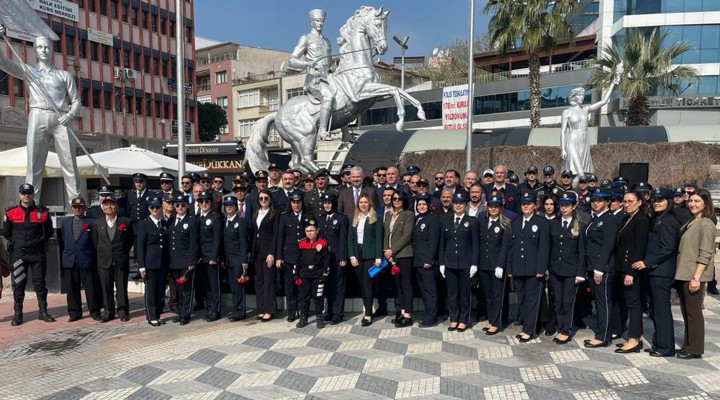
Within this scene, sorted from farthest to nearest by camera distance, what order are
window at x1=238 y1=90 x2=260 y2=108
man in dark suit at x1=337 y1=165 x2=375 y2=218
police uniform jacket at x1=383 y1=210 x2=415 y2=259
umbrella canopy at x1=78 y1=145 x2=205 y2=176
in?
1. window at x1=238 y1=90 x2=260 y2=108
2. umbrella canopy at x1=78 y1=145 x2=205 y2=176
3. man in dark suit at x1=337 y1=165 x2=375 y2=218
4. police uniform jacket at x1=383 y1=210 x2=415 y2=259

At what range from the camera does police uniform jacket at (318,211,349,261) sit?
272 inches

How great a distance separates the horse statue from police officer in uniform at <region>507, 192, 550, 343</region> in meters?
3.83

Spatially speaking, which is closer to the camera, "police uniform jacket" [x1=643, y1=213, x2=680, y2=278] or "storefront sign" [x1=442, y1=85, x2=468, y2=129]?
"police uniform jacket" [x1=643, y1=213, x2=680, y2=278]

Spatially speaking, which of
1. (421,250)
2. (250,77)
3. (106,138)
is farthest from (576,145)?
(250,77)

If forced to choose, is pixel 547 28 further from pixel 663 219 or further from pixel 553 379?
pixel 553 379

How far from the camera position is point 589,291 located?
6.61 metres

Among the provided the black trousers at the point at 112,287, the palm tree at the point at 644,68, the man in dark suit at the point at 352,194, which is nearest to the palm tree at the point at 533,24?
the palm tree at the point at 644,68

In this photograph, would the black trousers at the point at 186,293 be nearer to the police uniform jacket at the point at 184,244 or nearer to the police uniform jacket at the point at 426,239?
the police uniform jacket at the point at 184,244

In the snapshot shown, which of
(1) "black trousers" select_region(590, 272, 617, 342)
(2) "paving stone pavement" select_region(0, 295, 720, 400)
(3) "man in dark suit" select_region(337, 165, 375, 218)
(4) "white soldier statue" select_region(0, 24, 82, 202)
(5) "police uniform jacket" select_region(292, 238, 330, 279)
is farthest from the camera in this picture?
(4) "white soldier statue" select_region(0, 24, 82, 202)

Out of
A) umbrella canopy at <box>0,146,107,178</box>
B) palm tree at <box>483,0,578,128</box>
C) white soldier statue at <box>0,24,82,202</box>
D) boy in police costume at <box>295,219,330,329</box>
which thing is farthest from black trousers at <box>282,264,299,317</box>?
palm tree at <box>483,0,578,128</box>

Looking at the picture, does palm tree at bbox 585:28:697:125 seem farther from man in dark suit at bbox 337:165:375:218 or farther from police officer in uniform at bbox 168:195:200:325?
police officer in uniform at bbox 168:195:200:325

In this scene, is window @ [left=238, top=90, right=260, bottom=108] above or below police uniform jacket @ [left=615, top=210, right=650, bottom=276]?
above

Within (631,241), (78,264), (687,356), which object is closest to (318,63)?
(78,264)

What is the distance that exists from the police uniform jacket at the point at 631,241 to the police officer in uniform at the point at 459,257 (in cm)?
154
